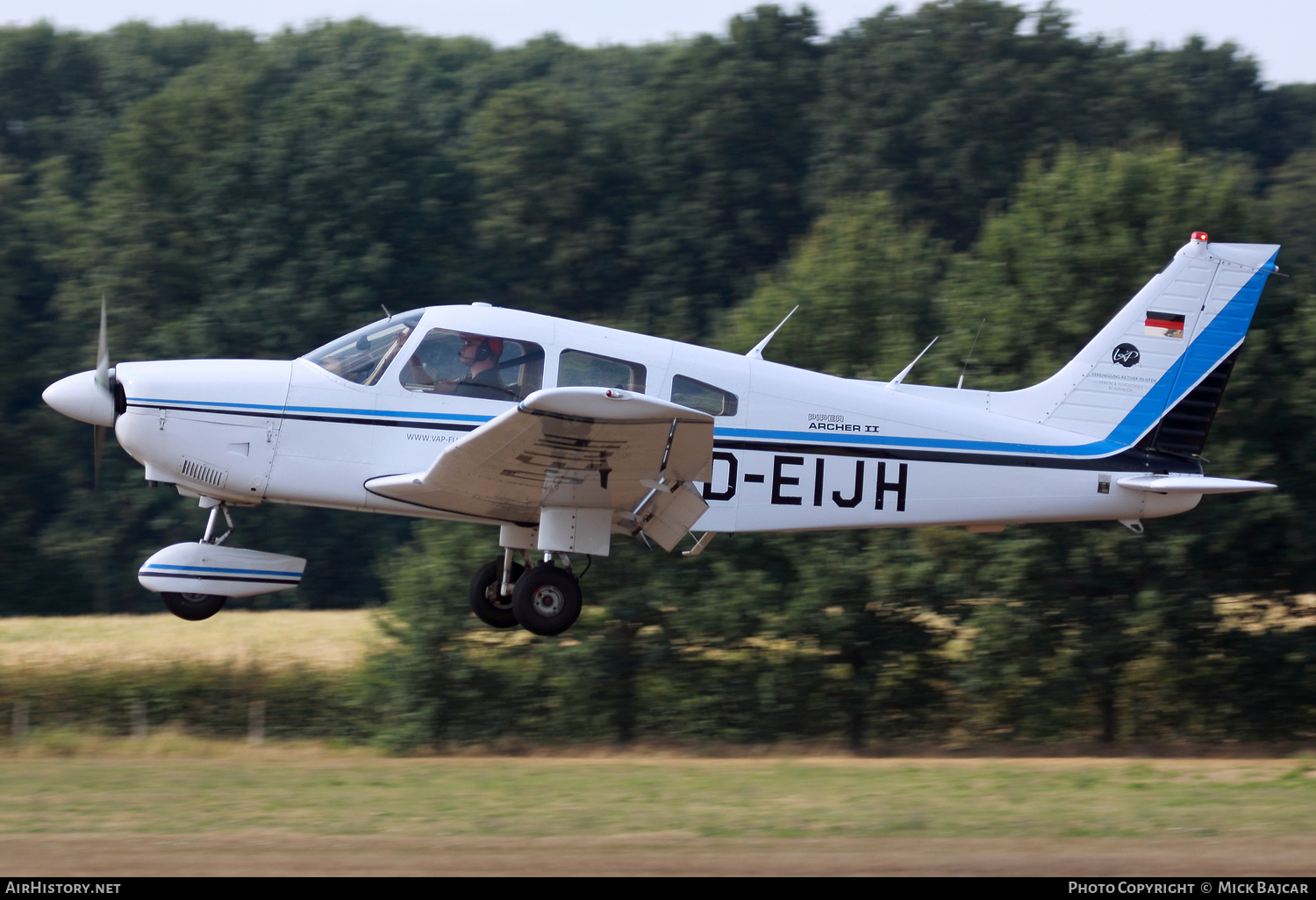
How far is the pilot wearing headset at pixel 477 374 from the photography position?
9367 millimetres

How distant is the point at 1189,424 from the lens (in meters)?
10.7

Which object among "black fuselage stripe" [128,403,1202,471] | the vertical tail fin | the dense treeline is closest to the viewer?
"black fuselage stripe" [128,403,1202,471]

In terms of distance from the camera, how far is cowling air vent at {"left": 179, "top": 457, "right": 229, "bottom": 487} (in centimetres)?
939

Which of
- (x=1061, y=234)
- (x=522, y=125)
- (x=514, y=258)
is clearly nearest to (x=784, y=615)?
(x=1061, y=234)

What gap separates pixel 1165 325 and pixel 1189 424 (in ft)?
2.73

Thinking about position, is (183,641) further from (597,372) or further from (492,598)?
(597,372)

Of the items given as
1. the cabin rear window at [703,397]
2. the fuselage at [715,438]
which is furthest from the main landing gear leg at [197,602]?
the cabin rear window at [703,397]

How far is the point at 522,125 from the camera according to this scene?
A: 126 ft

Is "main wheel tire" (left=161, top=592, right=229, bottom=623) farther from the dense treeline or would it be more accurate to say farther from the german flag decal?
the dense treeline

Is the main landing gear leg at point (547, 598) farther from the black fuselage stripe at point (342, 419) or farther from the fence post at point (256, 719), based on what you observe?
the fence post at point (256, 719)

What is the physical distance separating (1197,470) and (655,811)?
499 centimetres

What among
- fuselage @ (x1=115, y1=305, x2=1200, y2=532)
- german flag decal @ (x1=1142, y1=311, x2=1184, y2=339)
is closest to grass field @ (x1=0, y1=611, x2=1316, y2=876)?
fuselage @ (x1=115, y1=305, x2=1200, y2=532)

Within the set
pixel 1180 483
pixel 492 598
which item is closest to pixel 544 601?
pixel 492 598

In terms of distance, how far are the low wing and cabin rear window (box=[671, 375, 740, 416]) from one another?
0.67 meters
